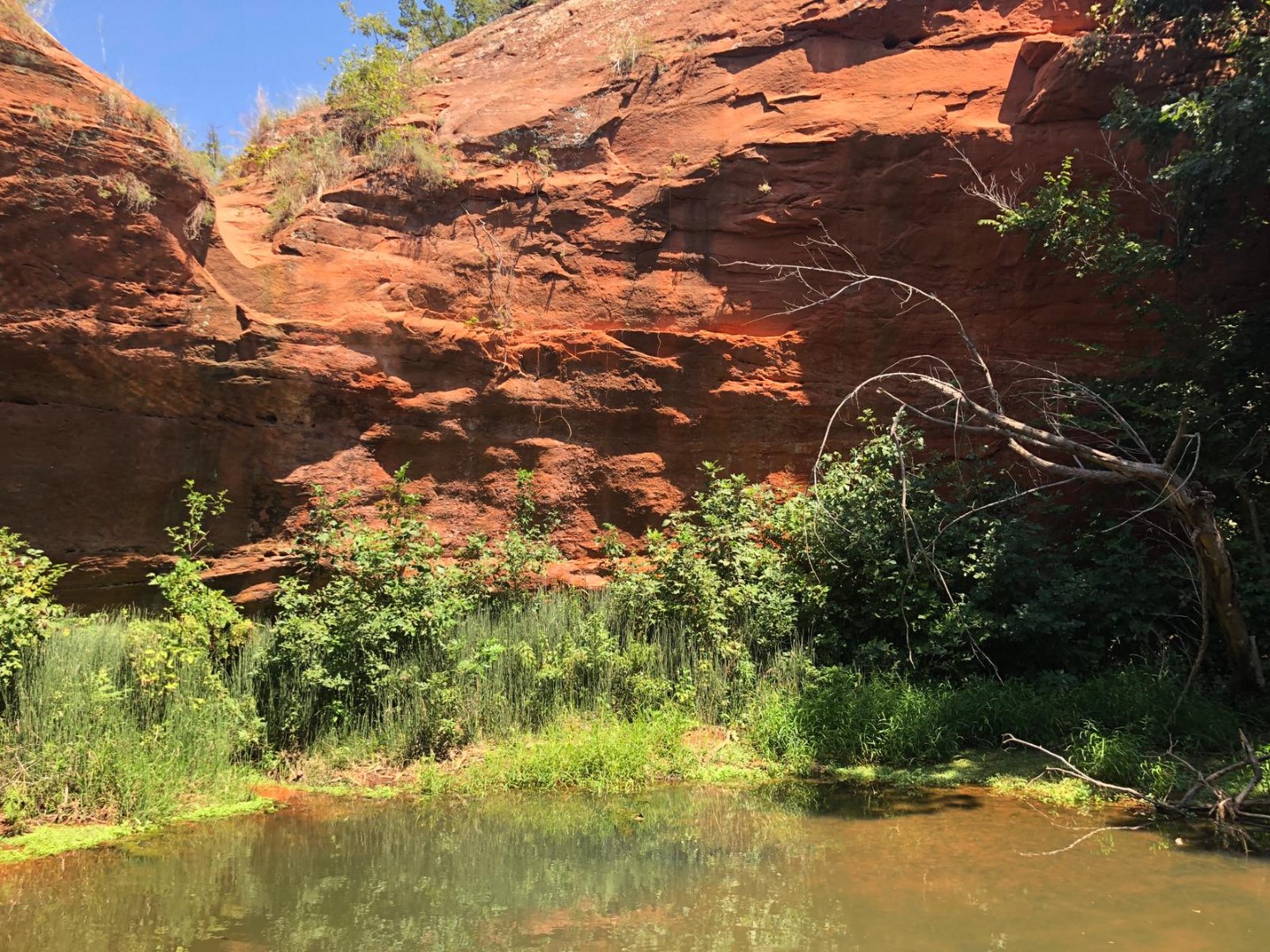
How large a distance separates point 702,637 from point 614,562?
142cm

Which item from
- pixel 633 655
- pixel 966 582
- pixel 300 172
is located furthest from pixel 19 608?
pixel 966 582

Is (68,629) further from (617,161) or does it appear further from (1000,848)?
(617,161)

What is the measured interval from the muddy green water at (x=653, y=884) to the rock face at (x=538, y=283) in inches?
146

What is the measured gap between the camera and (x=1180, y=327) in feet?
27.1

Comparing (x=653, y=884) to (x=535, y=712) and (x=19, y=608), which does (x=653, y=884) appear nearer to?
(x=535, y=712)

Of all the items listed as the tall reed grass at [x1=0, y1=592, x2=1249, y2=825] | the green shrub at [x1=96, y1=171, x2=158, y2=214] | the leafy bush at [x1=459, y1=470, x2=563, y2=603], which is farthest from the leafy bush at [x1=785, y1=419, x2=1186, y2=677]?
the green shrub at [x1=96, y1=171, x2=158, y2=214]

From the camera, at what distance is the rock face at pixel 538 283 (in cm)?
798

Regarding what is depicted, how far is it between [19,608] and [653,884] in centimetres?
481

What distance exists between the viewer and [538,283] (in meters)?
10.0

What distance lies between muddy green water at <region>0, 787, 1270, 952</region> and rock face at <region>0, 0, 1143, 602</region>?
3.71 meters

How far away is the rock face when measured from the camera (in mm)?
7980

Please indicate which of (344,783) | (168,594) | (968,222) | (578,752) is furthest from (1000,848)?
(968,222)

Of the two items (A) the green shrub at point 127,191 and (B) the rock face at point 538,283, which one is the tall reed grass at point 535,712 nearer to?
(B) the rock face at point 538,283

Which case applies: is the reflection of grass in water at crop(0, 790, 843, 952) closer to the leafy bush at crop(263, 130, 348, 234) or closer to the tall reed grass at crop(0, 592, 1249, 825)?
the tall reed grass at crop(0, 592, 1249, 825)
